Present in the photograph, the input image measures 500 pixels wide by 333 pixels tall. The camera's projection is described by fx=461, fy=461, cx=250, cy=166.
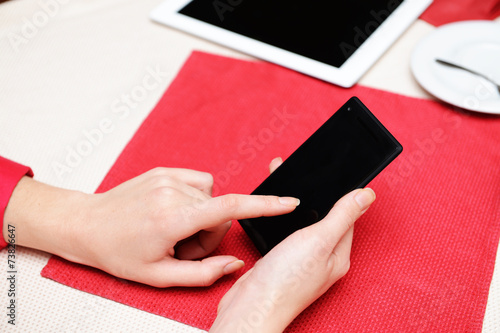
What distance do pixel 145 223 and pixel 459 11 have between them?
620mm

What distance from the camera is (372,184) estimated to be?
58 centimetres

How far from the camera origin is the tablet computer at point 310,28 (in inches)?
27.2

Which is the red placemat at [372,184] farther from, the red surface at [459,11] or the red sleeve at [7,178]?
the red surface at [459,11]

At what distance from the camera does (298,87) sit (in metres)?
0.68

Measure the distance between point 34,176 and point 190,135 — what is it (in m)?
0.22

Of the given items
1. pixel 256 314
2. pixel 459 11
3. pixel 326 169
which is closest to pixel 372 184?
pixel 326 169

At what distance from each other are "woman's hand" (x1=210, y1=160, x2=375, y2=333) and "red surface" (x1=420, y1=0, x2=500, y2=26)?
44cm

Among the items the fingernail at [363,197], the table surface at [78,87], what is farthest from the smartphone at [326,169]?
the table surface at [78,87]

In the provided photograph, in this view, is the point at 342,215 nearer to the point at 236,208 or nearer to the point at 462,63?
the point at 236,208

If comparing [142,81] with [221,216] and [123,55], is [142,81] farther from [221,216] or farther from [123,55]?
[221,216]

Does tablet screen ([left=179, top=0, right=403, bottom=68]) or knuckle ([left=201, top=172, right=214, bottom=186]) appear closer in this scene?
knuckle ([left=201, top=172, right=214, bottom=186])

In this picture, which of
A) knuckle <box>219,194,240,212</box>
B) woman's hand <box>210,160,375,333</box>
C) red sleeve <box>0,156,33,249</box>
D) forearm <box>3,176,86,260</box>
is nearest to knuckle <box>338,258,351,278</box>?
woman's hand <box>210,160,375,333</box>

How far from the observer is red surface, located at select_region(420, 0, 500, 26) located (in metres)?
0.75

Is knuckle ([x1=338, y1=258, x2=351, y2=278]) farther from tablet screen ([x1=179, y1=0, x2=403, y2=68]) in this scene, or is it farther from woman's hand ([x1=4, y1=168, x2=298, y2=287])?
tablet screen ([x1=179, y1=0, x2=403, y2=68])
